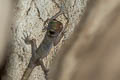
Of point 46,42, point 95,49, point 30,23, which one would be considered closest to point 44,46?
point 46,42

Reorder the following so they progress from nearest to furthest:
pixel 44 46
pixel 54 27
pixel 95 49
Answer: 1. pixel 95 49
2. pixel 54 27
3. pixel 44 46

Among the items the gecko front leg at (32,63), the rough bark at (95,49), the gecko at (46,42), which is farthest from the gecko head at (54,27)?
the rough bark at (95,49)

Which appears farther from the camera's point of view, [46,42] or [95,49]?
[46,42]

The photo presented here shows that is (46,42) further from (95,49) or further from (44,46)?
(95,49)

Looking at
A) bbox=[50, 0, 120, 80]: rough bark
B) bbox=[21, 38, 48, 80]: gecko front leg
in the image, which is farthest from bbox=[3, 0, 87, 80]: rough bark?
bbox=[50, 0, 120, 80]: rough bark

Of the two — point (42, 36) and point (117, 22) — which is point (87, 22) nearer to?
point (117, 22)

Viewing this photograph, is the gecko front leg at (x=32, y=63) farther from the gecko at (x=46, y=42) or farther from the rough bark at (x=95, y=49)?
the rough bark at (x=95, y=49)

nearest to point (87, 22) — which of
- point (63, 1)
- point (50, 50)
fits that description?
point (63, 1)
